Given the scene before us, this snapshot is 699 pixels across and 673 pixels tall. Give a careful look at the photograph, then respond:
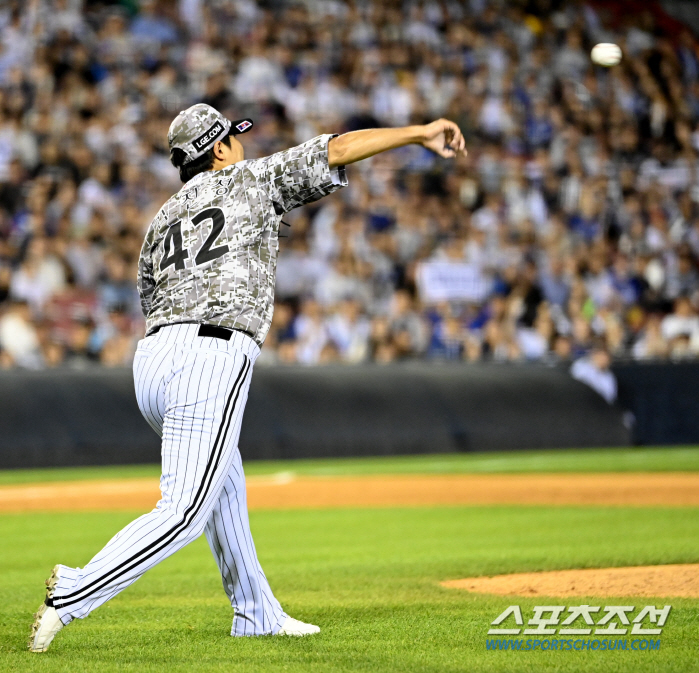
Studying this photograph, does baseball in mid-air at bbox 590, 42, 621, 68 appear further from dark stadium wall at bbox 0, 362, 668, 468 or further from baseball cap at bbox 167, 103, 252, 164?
baseball cap at bbox 167, 103, 252, 164

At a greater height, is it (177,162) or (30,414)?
(177,162)

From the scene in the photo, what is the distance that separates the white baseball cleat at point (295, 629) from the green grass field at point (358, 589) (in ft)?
0.21

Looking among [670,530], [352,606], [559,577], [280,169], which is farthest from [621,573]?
[280,169]

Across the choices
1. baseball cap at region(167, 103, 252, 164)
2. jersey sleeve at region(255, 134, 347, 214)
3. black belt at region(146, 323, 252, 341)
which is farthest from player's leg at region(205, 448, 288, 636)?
baseball cap at region(167, 103, 252, 164)

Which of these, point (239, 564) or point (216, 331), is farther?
point (239, 564)

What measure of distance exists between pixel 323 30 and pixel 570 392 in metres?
8.03

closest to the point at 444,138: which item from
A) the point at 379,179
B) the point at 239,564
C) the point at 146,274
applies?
the point at 146,274

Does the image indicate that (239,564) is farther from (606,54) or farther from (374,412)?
(606,54)

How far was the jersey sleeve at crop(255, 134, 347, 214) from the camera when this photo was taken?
427 cm

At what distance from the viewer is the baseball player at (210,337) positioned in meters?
4.12

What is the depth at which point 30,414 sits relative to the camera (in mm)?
12953

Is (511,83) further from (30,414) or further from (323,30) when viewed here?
(30,414)

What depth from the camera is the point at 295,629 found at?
456 centimetres

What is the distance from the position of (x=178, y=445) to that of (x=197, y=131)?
4.05ft
